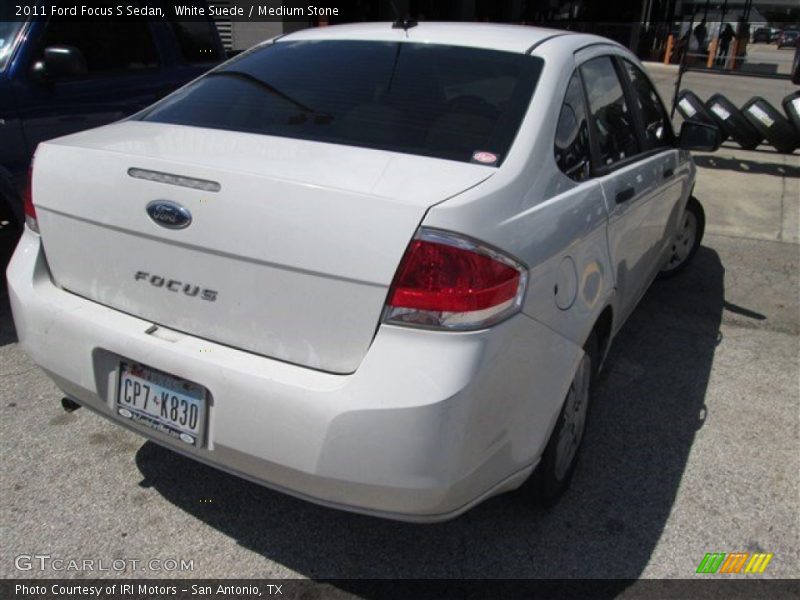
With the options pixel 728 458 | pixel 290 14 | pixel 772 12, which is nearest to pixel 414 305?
pixel 728 458

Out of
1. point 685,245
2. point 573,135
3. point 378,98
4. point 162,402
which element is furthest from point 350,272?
point 685,245

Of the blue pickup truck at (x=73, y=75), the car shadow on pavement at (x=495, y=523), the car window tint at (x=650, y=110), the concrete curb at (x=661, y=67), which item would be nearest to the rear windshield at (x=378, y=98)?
the car window tint at (x=650, y=110)

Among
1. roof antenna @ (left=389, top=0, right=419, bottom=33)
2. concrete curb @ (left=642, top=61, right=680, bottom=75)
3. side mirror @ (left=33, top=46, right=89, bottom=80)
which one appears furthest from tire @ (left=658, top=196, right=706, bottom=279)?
concrete curb @ (left=642, top=61, right=680, bottom=75)

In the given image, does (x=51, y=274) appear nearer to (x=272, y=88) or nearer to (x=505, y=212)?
(x=272, y=88)

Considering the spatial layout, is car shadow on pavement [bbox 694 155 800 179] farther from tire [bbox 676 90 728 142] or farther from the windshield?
the windshield

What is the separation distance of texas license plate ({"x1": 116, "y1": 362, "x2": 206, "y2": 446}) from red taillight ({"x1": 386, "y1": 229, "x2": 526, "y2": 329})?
0.65 meters

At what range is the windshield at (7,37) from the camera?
3934 mm

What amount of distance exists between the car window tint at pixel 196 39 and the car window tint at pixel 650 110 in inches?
132

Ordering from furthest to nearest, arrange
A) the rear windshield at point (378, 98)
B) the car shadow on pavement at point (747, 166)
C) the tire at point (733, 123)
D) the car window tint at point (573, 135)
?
the car shadow on pavement at point (747, 166) < the tire at point (733, 123) < the car window tint at point (573, 135) < the rear windshield at point (378, 98)

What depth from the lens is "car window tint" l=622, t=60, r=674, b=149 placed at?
341 centimetres

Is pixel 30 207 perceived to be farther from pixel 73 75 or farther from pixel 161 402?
pixel 73 75

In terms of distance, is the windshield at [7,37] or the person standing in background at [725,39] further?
the person standing in background at [725,39]

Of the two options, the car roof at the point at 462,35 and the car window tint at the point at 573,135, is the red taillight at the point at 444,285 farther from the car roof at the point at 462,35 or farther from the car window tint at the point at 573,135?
the car roof at the point at 462,35

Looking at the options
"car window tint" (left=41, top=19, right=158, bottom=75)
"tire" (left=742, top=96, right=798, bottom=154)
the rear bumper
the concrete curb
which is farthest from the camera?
the concrete curb
